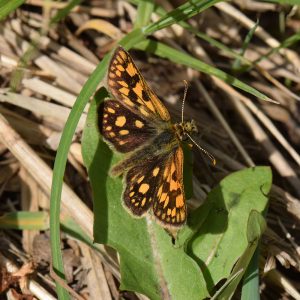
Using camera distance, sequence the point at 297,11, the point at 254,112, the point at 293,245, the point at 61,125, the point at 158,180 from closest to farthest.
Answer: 1. the point at 158,180
2. the point at 293,245
3. the point at 61,125
4. the point at 254,112
5. the point at 297,11

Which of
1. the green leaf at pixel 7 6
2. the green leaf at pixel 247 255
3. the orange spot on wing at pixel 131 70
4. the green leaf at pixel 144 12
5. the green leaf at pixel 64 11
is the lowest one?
the green leaf at pixel 247 255

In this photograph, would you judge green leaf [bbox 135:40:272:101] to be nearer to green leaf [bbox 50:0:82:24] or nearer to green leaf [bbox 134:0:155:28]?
green leaf [bbox 134:0:155:28]

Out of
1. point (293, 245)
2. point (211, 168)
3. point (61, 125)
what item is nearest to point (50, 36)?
point (61, 125)

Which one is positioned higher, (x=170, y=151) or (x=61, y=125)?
(x=61, y=125)

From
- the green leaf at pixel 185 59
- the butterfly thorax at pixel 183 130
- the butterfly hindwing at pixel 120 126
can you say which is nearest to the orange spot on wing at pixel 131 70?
the butterfly hindwing at pixel 120 126

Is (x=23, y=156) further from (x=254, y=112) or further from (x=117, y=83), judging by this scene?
(x=254, y=112)

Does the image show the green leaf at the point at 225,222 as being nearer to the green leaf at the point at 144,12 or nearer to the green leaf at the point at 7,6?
the green leaf at the point at 144,12

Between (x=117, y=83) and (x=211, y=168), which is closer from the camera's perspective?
(x=117, y=83)

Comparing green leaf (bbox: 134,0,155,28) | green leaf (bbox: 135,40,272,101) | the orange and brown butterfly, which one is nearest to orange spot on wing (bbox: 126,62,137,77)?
the orange and brown butterfly
